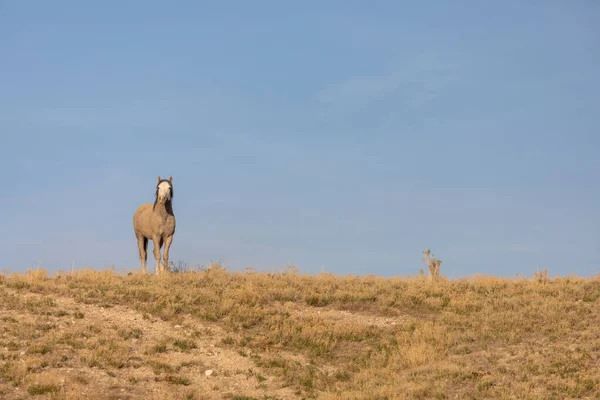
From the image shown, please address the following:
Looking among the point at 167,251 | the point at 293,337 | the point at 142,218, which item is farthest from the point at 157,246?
the point at 293,337

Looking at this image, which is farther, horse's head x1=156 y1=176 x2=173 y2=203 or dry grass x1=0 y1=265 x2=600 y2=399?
horse's head x1=156 y1=176 x2=173 y2=203

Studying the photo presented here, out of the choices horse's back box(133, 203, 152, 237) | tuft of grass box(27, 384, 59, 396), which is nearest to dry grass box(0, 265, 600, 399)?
tuft of grass box(27, 384, 59, 396)

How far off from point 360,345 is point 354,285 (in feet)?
20.4

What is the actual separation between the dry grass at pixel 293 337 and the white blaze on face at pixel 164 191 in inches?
140

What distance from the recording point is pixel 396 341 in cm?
2031

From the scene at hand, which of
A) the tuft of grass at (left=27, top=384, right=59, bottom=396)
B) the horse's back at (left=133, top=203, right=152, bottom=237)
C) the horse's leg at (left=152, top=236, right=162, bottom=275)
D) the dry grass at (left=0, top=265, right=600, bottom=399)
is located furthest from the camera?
the horse's back at (left=133, top=203, right=152, bottom=237)

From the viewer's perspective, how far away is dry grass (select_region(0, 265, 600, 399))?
1648cm

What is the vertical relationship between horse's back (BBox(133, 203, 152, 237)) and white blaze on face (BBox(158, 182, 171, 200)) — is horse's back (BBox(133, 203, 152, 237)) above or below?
below

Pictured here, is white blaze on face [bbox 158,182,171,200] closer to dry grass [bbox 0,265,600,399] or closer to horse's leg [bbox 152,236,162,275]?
horse's leg [bbox 152,236,162,275]

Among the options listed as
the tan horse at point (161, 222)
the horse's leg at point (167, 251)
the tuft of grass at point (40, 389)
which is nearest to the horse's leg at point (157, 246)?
the tan horse at point (161, 222)

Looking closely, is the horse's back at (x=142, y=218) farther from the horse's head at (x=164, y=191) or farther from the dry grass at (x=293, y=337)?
the dry grass at (x=293, y=337)

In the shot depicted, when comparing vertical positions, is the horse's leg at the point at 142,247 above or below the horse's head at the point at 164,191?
below

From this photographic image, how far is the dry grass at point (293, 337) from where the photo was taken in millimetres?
16484


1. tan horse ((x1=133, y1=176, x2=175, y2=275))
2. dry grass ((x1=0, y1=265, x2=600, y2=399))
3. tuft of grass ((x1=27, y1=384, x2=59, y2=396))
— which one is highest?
tan horse ((x1=133, y1=176, x2=175, y2=275))
